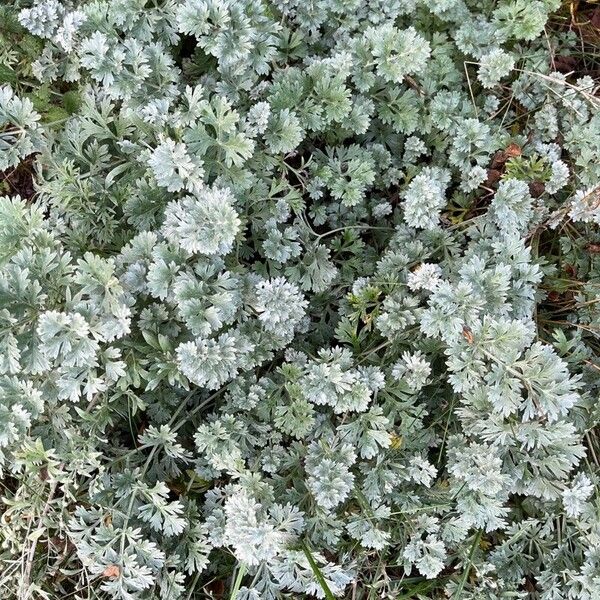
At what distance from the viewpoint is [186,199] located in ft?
9.29

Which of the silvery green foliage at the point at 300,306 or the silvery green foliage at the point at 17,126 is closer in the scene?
the silvery green foliage at the point at 300,306

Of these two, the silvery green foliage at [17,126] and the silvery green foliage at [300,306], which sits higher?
the silvery green foliage at [17,126]

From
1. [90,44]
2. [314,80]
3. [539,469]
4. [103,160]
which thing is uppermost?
[90,44]

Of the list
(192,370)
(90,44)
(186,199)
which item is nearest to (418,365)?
(192,370)

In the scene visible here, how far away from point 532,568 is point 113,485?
2.17 m

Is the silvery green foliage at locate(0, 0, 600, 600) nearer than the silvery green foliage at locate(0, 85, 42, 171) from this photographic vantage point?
Yes

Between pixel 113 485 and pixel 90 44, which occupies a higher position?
pixel 90 44

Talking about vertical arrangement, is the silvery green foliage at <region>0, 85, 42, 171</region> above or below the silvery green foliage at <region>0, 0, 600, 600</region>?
above

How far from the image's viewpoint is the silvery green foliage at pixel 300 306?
114 inches

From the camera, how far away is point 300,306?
120 inches

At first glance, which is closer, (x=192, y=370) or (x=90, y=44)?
(x=192, y=370)

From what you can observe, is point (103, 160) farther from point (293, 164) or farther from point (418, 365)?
point (418, 365)

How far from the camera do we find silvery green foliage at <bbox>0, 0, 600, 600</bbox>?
2885 millimetres

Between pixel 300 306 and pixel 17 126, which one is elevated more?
pixel 17 126
